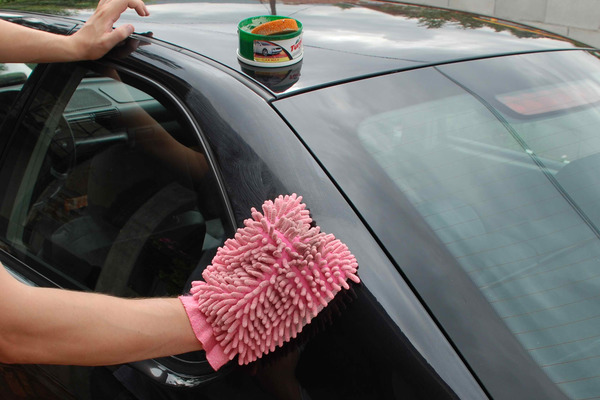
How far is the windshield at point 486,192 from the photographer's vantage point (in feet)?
3.45

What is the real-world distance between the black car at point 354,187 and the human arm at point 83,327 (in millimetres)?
139

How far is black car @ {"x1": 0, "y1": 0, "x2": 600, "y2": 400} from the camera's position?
102cm

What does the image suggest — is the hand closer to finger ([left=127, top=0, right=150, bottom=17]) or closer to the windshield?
finger ([left=127, top=0, right=150, bottom=17])

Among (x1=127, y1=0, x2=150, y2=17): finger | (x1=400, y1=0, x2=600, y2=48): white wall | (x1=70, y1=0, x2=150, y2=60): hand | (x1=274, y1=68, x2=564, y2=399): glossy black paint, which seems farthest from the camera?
(x1=400, y1=0, x2=600, y2=48): white wall

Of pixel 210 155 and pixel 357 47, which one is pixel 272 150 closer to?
pixel 210 155

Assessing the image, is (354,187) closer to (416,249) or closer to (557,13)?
(416,249)

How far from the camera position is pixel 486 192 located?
126cm

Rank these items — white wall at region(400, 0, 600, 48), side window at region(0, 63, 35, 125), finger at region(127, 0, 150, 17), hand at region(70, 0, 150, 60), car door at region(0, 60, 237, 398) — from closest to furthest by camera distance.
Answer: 1. car door at region(0, 60, 237, 398)
2. hand at region(70, 0, 150, 60)
3. finger at region(127, 0, 150, 17)
4. side window at region(0, 63, 35, 125)
5. white wall at region(400, 0, 600, 48)

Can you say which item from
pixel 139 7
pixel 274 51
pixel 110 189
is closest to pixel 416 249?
pixel 274 51

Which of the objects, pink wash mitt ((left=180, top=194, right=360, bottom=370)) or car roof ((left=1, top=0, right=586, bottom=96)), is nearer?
pink wash mitt ((left=180, top=194, right=360, bottom=370))

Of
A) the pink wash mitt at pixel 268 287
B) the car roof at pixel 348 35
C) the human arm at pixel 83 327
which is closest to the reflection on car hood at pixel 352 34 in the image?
the car roof at pixel 348 35

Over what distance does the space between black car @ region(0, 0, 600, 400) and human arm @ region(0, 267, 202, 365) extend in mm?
139

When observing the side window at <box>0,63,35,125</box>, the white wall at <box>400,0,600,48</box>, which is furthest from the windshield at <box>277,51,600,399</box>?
the white wall at <box>400,0,600,48</box>

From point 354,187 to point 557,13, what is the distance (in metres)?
6.36
